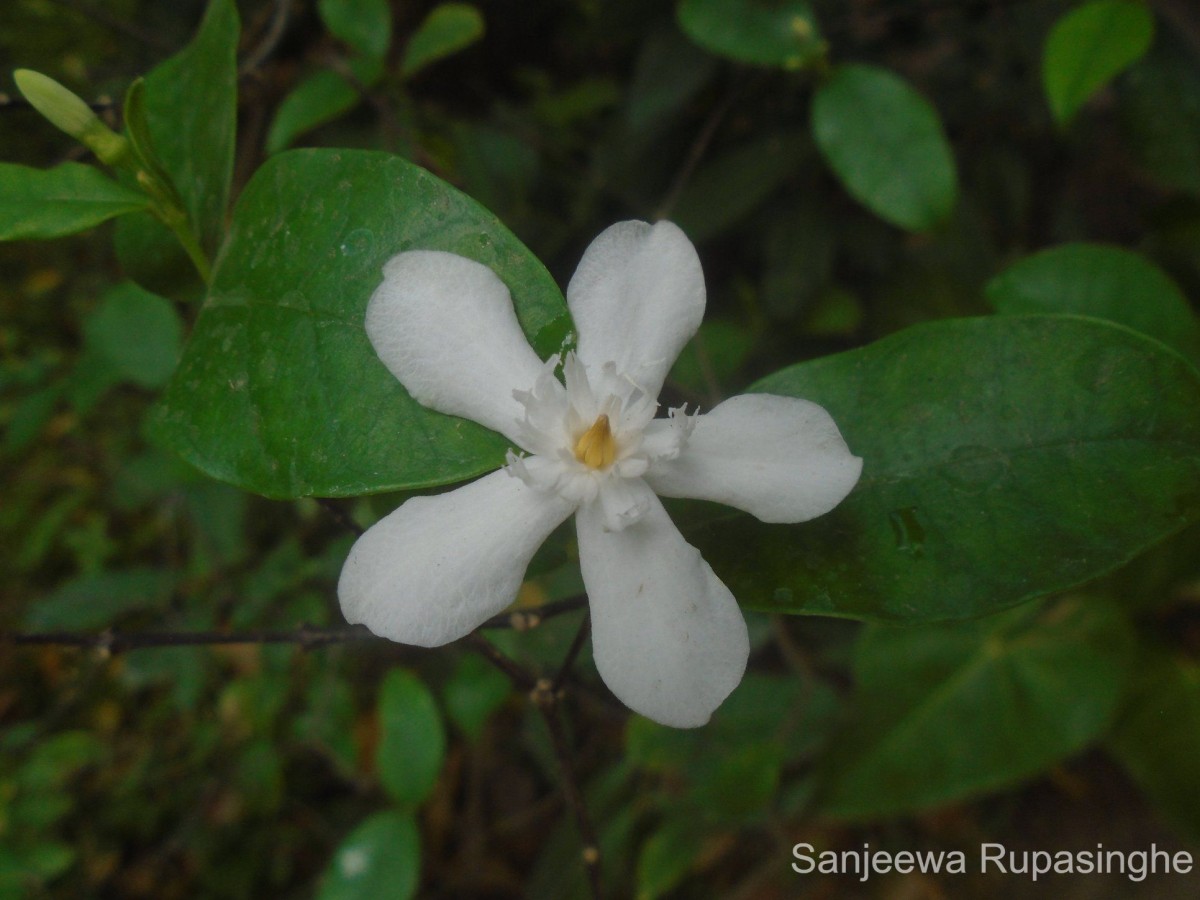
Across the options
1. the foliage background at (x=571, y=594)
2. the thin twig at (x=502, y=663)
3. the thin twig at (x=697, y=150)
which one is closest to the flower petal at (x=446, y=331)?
the thin twig at (x=502, y=663)

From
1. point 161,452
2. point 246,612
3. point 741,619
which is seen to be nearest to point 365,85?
point 161,452

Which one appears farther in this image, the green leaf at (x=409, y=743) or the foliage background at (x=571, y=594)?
the foliage background at (x=571, y=594)

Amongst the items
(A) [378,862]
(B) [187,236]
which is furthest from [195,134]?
(A) [378,862]

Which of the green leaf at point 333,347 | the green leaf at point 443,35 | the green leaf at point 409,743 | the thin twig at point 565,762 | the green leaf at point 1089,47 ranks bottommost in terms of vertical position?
the green leaf at point 409,743

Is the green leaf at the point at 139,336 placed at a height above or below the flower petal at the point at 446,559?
below

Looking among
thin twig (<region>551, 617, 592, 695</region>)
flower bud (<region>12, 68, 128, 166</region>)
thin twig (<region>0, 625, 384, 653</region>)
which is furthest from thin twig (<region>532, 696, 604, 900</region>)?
flower bud (<region>12, 68, 128, 166</region>)

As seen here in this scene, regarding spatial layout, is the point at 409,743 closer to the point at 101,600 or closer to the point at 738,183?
the point at 101,600

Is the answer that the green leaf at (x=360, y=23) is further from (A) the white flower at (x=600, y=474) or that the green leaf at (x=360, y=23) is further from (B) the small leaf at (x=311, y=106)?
(A) the white flower at (x=600, y=474)
